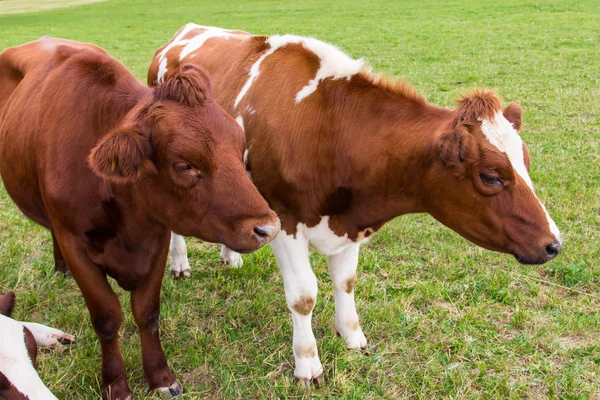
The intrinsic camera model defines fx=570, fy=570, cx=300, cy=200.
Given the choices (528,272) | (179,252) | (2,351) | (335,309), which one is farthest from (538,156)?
(2,351)

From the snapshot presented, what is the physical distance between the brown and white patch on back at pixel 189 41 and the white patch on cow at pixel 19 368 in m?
2.56

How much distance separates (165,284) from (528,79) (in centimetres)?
896

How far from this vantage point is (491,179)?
2.79m

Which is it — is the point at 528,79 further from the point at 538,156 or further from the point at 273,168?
the point at 273,168

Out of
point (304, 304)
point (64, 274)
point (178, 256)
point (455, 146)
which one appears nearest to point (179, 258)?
point (178, 256)

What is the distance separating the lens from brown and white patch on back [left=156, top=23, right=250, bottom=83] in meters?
4.79

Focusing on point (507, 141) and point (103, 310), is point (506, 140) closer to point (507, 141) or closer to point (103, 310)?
point (507, 141)

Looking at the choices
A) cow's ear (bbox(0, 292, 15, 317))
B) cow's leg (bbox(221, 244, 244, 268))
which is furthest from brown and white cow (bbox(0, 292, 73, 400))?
cow's leg (bbox(221, 244, 244, 268))

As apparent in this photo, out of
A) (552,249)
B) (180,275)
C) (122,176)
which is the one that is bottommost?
(180,275)

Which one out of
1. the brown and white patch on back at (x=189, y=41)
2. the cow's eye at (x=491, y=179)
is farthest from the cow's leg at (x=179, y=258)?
the cow's eye at (x=491, y=179)

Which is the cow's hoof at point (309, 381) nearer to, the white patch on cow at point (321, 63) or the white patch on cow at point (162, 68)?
the white patch on cow at point (321, 63)

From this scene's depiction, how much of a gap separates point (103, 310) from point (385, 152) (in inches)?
69.9

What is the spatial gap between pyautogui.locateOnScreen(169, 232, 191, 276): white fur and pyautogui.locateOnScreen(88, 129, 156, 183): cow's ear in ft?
7.17

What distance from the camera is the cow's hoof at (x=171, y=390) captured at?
10.9ft
